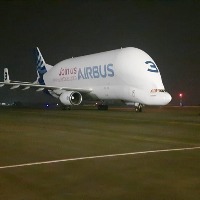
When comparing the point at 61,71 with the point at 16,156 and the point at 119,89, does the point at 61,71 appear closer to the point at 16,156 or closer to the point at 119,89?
the point at 119,89

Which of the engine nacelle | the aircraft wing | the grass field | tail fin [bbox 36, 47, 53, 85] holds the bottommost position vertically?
the grass field

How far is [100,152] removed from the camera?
1038 centimetres

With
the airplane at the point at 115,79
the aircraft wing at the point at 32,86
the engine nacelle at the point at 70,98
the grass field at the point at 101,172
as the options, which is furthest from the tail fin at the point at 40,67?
the grass field at the point at 101,172

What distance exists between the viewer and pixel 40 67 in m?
56.1

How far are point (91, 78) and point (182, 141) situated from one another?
28725 millimetres

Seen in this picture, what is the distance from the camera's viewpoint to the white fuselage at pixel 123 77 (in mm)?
35156

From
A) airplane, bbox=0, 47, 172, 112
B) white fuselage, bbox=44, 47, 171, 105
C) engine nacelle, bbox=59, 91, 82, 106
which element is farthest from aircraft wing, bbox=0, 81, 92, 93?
white fuselage, bbox=44, 47, 171, 105

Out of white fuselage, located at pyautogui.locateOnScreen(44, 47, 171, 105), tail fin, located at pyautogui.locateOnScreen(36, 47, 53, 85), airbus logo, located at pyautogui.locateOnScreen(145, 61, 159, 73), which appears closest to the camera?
white fuselage, located at pyautogui.locateOnScreen(44, 47, 171, 105)

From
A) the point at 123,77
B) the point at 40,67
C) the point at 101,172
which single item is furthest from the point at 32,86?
the point at 101,172

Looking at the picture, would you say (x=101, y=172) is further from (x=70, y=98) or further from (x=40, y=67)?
(x=40, y=67)

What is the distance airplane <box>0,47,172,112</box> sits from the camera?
35.2 m

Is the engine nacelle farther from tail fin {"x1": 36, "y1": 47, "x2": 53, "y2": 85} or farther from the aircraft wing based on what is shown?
tail fin {"x1": 36, "y1": 47, "x2": 53, "y2": 85}

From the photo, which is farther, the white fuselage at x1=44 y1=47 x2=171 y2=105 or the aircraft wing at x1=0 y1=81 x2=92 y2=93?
the aircraft wing at x1=0 y1=81 x2=92 y2=93

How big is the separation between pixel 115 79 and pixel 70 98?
219 inches
